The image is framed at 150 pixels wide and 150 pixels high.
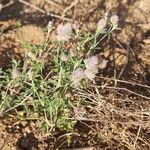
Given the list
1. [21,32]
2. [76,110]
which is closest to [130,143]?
[76,110]

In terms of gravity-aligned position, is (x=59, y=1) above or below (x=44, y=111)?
above

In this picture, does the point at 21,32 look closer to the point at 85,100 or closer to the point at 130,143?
the point at 85,100

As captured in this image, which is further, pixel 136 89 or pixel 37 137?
pixel 136 89

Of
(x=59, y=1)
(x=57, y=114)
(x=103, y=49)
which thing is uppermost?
(x=59, y=1)

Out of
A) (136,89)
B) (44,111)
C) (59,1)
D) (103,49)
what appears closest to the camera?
(44,111)

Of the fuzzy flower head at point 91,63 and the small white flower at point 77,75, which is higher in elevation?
the fuzzy flower head at point 91,63

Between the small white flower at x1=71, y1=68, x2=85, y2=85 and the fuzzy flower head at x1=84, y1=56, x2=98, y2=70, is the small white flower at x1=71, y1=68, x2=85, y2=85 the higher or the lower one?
the lower one

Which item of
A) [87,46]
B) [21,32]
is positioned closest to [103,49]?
[87,46]

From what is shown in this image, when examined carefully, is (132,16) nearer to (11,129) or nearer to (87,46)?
(87,46)

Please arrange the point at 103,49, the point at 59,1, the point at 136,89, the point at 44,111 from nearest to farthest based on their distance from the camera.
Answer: the point at 44,111
the point at 136,89
the point at 103,49
the point at 59,1
